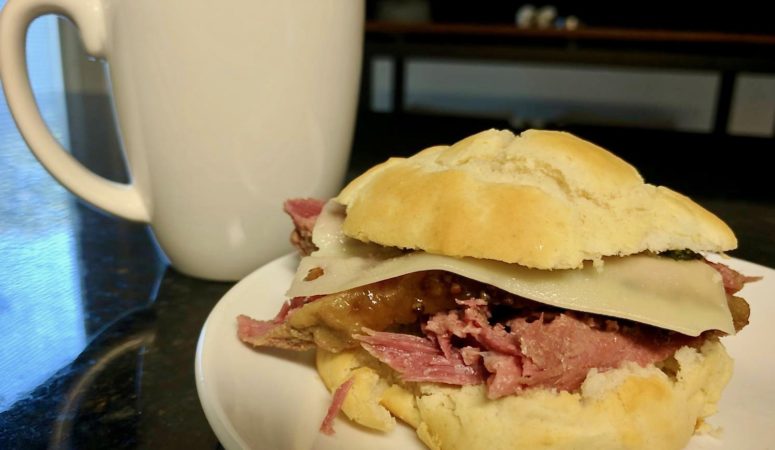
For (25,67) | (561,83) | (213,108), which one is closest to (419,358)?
(213,108)

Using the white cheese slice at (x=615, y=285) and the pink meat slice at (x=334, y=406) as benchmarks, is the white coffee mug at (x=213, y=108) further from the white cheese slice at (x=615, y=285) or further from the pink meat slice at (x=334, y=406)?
the pink meat slice at (x=334, y=406)

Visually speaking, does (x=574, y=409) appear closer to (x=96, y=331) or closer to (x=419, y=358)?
(x=419, y=358)

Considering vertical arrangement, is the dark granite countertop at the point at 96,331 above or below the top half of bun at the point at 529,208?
below

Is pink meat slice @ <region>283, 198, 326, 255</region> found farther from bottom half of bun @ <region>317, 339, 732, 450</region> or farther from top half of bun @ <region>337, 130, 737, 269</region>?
bottom half of bun @ <region>317, 339, 732, 450</region>

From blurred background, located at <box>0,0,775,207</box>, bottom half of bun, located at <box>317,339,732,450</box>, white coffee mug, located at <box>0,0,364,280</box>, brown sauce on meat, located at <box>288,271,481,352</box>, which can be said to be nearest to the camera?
bottom half of bun, located at <box>317,339,732,450</box>

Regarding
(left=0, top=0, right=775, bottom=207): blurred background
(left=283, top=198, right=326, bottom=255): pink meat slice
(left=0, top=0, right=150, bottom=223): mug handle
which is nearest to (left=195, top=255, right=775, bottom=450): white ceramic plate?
(left=283, top=198, right=326, bottom=255): pink meat slice

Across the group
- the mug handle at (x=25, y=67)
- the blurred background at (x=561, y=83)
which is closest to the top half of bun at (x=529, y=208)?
the mug handle at (x=25, y=67)

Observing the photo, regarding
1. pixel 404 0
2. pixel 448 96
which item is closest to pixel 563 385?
pixel 404 0
